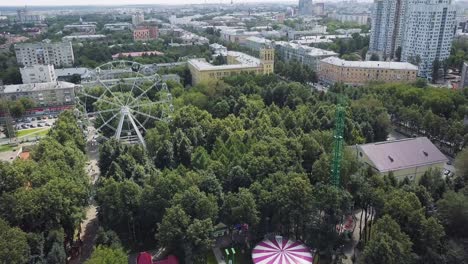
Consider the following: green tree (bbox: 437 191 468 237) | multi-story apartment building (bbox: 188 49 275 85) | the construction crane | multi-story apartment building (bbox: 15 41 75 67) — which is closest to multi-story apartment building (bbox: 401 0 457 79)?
multi-story apartment building (bbox: 188 49 275 85)

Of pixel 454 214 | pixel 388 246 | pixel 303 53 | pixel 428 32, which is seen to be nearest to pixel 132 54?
pixel 303 53

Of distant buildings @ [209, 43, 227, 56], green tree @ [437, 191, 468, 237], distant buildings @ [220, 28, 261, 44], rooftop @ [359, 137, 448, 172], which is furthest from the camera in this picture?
distant buildings @ [220, 28, 261, 44]

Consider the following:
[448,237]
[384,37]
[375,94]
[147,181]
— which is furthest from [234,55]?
[448,237]

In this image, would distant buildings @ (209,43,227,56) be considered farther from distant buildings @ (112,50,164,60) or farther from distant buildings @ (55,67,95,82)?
distant buildings @ (55,67,95,82)

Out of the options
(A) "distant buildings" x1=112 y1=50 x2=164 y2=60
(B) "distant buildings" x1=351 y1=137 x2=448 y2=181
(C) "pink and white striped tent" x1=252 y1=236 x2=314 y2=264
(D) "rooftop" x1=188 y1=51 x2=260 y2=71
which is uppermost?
(D) "rooftop" x1=188 y1=51 x2=260 y2=71

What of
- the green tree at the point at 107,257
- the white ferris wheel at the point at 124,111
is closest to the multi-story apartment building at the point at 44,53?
the white ferris wheel at the point at 124,111

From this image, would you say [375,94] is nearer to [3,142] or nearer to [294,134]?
A: [294,134]
